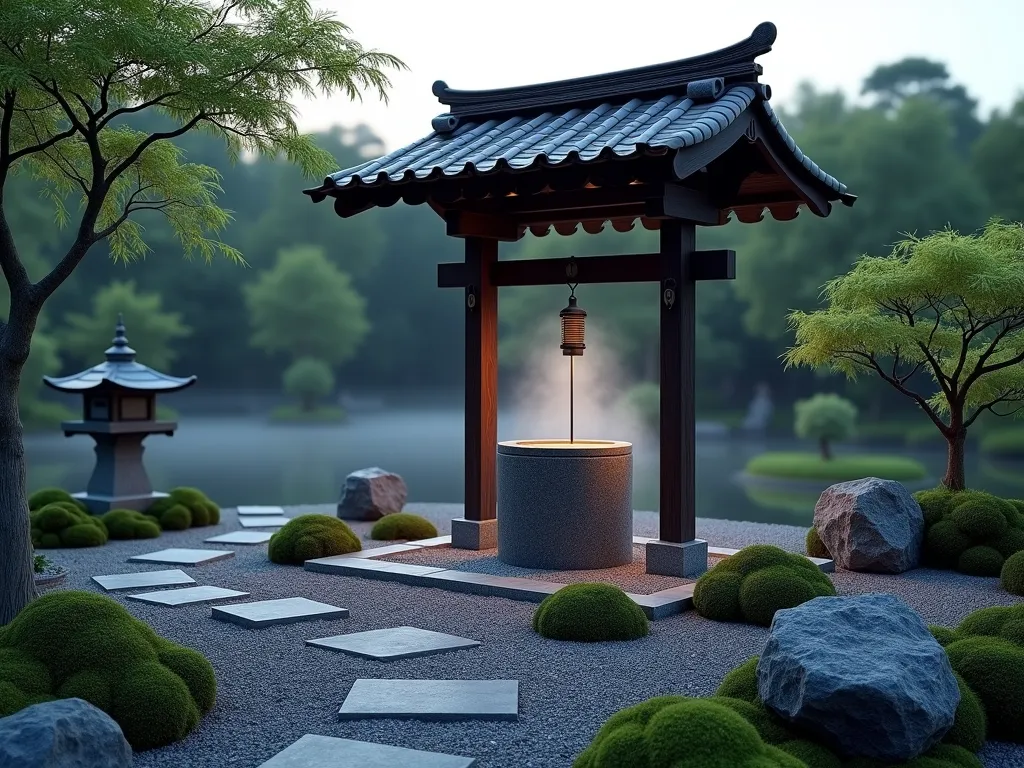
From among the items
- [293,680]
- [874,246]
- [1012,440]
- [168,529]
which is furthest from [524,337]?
[293,680]

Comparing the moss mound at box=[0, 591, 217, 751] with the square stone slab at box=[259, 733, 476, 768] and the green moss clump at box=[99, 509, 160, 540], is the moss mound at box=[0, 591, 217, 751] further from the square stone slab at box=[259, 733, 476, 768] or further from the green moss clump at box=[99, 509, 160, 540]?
the green moss clump at box=[99, 509, 160, 540]

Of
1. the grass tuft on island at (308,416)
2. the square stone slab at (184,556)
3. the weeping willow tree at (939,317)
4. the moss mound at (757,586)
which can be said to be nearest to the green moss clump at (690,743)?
the moss mound at (757,586)

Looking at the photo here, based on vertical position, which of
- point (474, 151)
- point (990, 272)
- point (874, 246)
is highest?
point (874, 246)

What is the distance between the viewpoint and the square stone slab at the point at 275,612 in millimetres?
6379

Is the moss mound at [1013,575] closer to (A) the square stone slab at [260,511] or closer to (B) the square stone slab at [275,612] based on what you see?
(B) the square stone slab at [275,612]

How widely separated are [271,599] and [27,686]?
299 cm

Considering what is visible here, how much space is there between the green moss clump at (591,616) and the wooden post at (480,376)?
2.69m

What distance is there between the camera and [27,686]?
13.9 ft

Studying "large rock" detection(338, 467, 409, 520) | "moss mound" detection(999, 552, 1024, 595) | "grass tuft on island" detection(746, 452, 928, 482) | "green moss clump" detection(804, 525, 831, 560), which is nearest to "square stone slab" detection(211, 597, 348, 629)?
"green moss clump" detection(804, 525, 831, 560)

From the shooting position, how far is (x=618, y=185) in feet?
23.1

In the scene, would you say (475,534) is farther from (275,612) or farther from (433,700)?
(433,700)

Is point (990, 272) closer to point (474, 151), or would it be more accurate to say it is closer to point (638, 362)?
point (474, 151)

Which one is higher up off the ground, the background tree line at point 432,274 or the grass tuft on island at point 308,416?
the background tree line at point 432,274

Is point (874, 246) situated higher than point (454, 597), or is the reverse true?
point (874, 246)
